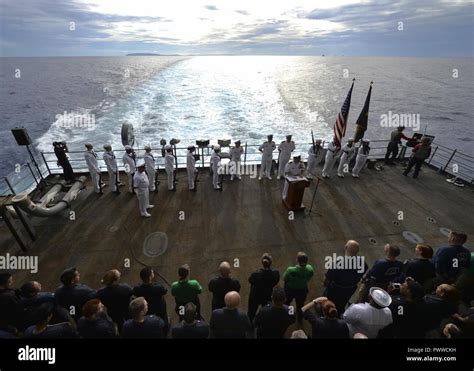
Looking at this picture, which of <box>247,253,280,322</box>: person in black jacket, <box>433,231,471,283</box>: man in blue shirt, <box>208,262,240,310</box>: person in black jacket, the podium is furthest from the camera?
the podium

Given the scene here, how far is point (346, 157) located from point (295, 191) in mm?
4461

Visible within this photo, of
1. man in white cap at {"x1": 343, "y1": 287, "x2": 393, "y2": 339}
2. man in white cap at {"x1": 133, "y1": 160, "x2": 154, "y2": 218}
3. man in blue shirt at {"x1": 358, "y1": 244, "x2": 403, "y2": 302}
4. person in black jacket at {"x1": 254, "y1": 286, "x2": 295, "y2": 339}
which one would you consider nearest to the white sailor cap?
man in white cap at {"x1": 343, "y1": 287, "x2": 393, "y2": 339}

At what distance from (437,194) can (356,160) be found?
3.44 metres

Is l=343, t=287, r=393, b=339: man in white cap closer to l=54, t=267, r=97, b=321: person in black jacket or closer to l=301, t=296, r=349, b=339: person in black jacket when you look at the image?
l=301, t=296, r=349, b=339: person in black jacket

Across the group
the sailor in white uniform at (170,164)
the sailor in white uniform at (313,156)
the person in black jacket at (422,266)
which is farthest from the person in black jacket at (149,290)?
the sailor in white uniform at (313,156)

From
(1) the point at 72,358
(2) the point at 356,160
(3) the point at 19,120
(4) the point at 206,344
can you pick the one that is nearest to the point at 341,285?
(4) the point at 206,344

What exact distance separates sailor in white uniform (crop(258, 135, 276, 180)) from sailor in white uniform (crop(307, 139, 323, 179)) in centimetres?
205

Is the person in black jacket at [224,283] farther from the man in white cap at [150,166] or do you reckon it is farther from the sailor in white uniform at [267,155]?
the sailor in white uniform at [267,155]

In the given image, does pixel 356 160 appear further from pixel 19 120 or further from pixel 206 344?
pixel 19 120

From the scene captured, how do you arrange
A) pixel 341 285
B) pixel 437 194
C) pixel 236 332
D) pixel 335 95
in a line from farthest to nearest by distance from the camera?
pixel 335 95 < pixel 437 194 < pixel 341 285 < pixel 236 332

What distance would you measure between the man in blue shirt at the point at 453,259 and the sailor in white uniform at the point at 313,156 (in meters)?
7.41

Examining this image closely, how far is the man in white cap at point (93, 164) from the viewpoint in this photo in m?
9.97

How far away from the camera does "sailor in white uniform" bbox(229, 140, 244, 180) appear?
11.5 meters

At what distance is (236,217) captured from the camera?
927 cm
